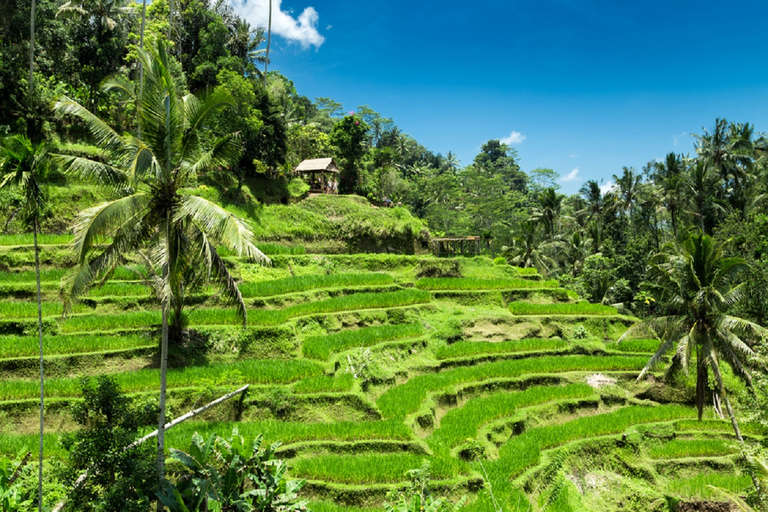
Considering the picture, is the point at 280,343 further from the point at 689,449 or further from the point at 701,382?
the point at 701,382

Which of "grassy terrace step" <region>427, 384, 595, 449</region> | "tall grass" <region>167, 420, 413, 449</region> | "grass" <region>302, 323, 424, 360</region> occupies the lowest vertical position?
"grassy terrace step" <region>427, 384, 595, 449</region>

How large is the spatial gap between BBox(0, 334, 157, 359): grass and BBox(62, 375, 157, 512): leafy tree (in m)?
4.81

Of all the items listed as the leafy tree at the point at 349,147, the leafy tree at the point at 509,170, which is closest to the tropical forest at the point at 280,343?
the leafy tree at the point at 349,147

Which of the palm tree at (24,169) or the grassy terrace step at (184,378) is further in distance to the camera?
the grassy terrace step at (184,378)

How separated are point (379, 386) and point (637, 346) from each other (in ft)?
41.6

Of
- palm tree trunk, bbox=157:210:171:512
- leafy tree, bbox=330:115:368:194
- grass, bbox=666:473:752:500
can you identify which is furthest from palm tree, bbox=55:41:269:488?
leafy tree, bbox=330:115:368:194

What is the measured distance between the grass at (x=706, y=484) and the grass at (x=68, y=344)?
14644 mm

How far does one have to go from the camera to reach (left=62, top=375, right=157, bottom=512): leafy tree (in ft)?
22.2

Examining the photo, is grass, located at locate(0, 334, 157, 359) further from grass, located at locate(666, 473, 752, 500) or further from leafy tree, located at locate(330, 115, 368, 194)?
leafy tree, located at locate(330, 115, 368, 194)

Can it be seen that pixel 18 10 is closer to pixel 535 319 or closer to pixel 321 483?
pixel 321 483

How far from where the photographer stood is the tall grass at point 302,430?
952 cm

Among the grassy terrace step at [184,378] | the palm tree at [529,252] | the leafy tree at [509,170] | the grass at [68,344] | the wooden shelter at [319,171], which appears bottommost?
the grassy terrace step at [184,378]

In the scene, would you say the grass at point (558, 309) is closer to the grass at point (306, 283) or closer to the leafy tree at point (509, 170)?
the grass at point (306, 283)

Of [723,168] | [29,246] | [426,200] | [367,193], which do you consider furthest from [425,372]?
[723,168]
